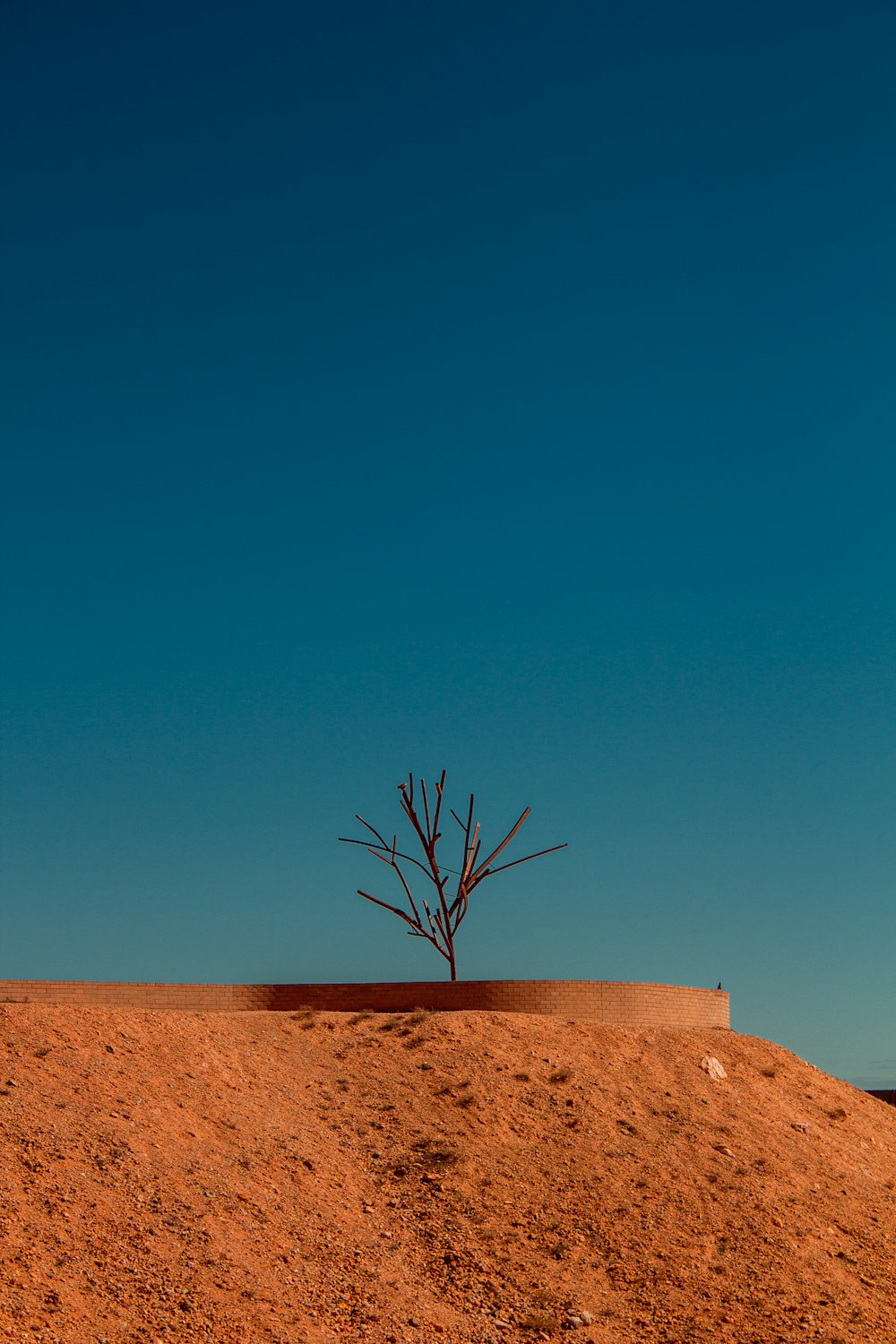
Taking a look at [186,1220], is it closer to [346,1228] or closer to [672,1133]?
[346,1228]

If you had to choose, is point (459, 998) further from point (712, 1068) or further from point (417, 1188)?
point (417, 1188)

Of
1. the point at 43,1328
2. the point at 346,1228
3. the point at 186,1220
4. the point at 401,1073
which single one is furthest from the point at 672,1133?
the point at 43,1328

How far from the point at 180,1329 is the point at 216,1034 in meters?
9.53

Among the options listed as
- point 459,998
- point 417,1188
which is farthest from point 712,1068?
point 417,1188

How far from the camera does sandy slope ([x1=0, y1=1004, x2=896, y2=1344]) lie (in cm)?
1552

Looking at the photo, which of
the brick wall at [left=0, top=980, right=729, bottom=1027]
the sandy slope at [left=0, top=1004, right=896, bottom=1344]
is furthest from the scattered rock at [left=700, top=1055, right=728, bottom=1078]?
the brick wall at [left=0, top=980, right=729, bottom=1027]

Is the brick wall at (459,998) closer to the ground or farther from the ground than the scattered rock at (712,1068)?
farther from the ground

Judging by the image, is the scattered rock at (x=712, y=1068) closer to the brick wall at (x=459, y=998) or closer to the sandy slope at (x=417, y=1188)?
the sandy slope at (x=417, y=1188)

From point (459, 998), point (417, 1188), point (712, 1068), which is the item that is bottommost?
point (417, 1188)

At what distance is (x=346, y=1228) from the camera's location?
708 inches

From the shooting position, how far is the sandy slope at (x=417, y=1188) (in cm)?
1552

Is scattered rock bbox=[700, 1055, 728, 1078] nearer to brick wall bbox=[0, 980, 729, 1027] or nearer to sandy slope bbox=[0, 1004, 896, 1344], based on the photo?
sandy slope bbox=[0, 1004, 896, 1344]

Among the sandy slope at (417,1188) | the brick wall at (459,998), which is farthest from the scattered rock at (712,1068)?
the brick wall at (459,998)

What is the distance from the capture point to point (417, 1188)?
19719 millimetres
